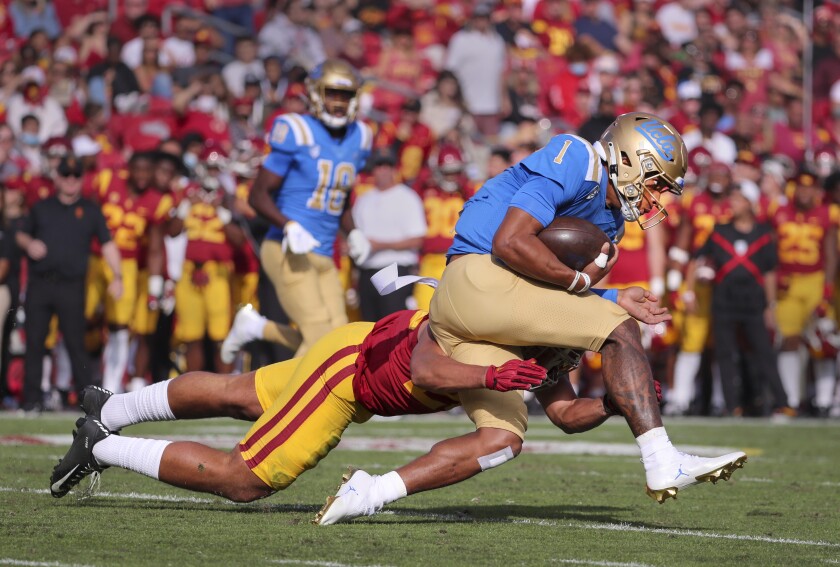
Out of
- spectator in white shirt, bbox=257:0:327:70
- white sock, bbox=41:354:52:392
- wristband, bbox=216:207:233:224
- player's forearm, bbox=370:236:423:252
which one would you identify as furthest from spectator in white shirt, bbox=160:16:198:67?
player's forearm, bbox=370:236:423:252

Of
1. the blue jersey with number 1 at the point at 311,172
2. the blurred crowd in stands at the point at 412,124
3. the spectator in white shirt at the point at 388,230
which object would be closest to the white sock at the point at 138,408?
the blue jersey with number 1 at the point at 311,172

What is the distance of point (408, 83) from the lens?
48.9 ft

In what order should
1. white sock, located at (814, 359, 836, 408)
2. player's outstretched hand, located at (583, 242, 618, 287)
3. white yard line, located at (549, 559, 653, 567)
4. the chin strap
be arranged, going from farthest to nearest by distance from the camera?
white sock, located at (814, 359, 836, 408), the chin strap, player's outstretched hand, located at (583, 242, 618, 287), white yard line, located at (549, 559, 653, 567)

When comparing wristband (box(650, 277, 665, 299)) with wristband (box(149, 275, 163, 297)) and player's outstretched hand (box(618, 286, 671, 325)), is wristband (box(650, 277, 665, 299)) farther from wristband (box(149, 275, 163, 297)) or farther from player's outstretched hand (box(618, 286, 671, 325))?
player's outstretched hand (box(618, 286, 671, 325))

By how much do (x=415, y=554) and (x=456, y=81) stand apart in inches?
395

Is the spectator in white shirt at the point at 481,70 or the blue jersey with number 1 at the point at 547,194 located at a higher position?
the blue jersey with number 1 at the point at 547,194

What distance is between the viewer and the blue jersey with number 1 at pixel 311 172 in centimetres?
809

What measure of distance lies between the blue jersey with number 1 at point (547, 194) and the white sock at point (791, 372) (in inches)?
287

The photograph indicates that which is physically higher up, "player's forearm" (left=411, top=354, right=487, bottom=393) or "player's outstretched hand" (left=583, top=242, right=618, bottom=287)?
"player's outstretched hand" (left=583, top=242, right=618, bottom=287)

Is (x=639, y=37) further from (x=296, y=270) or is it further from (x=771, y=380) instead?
(x=296, y=270)

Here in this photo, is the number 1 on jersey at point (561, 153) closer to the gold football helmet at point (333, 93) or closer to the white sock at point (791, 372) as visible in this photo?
the gold football helmet at point (333, 93)

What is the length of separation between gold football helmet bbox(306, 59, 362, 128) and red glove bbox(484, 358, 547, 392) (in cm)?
385

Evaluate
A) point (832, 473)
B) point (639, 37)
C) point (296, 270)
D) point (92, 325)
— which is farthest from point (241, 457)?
point (639, 37)

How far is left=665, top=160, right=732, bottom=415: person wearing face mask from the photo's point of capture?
1180 cm
